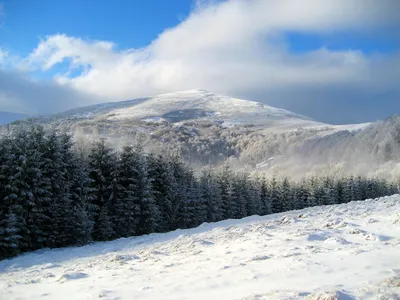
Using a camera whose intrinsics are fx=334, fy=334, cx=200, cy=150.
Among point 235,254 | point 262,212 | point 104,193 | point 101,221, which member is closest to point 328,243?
point 235,254

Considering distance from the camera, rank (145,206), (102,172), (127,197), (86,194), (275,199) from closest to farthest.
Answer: (86,194)
(127,197)
(102,172)
(145,206)
(275,199)

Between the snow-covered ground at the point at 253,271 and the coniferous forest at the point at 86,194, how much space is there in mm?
7247

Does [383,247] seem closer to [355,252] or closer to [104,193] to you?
[355,252]

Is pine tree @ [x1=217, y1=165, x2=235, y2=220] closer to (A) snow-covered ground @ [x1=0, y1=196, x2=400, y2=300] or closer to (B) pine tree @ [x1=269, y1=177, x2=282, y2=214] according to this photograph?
(B) pine tree @ [x1=269, y1=177, x2=282, y2=214]

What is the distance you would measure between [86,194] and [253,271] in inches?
765

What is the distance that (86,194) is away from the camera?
82.7ft

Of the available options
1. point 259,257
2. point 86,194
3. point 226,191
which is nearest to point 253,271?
point 259,257

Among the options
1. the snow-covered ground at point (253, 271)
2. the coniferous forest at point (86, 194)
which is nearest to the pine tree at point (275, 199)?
the coniferous forest at point (86, 194)

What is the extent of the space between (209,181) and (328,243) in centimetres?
3593

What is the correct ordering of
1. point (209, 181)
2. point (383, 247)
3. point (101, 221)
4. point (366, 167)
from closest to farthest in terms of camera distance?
1. point (383, 247)
2. point (101, 221)
3. point (209, 181)
4. point (366, 167)

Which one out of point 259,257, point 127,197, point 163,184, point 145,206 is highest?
point 259,257

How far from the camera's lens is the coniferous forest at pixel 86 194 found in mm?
20281

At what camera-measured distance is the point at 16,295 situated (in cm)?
902

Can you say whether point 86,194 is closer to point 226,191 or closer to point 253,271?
point 253,271
